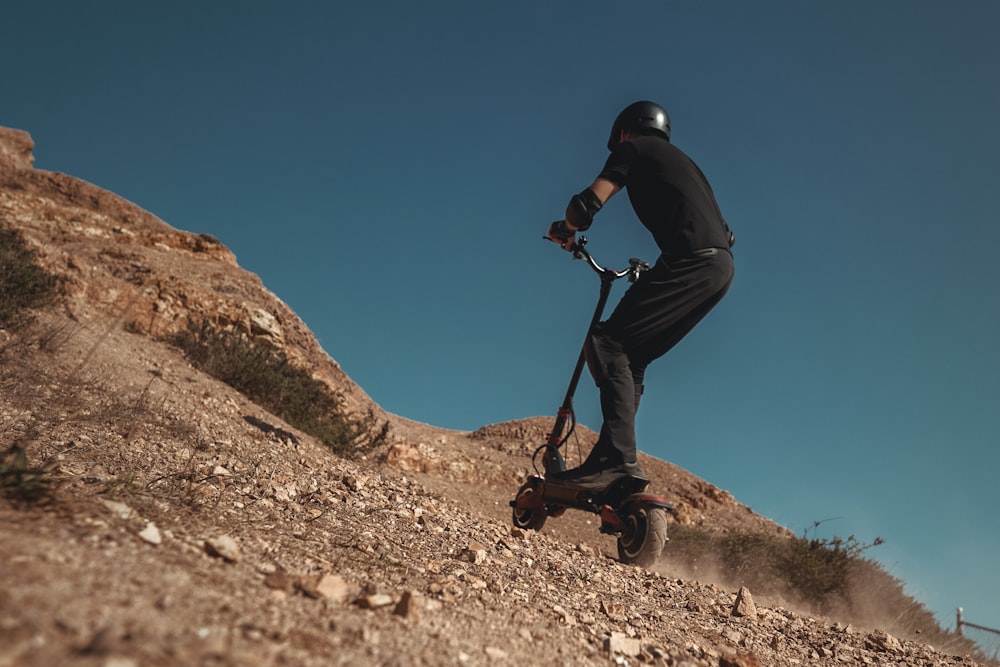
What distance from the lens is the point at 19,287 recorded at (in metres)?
6.66

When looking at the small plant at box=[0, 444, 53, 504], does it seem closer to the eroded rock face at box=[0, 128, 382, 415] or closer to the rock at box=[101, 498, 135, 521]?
the rock at box=[101, 498, 135, 521]

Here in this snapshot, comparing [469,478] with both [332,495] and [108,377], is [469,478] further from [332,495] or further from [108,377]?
Answer: [332,495]

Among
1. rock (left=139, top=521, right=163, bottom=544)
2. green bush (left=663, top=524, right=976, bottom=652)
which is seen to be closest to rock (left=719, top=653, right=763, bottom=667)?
rock (left=139, top=521, right=163, bottom=544)

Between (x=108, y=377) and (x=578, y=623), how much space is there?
4657mm

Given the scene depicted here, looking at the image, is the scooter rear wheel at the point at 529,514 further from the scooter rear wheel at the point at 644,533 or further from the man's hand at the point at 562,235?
the man's hand at the point at 562,235

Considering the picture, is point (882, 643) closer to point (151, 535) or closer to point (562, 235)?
point (562, 235)

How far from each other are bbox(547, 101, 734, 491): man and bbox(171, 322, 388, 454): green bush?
469 cm

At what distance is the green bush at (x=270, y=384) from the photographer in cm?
787

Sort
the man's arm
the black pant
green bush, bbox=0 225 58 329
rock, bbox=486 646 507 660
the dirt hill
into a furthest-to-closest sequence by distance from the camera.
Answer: green bush, bbox=0 225 58 329 → the man's arm → the black pant → rock, bbox=486 646 507 660 → the dirt hill

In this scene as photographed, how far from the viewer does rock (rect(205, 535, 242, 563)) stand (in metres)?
1.59

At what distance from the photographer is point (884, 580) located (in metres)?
7.96

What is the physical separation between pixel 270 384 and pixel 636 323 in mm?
6182

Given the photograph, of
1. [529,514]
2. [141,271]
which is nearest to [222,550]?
[529,514]

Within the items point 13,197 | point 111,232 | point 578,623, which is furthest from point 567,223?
point 13,197
